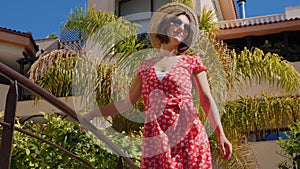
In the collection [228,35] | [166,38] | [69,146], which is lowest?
[69,146]

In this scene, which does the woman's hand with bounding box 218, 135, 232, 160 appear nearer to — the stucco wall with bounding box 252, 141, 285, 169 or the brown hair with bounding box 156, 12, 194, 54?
the brown hair with bounding box 156, 12, 194, 54

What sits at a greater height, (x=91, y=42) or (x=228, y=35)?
(x=228, y=35)

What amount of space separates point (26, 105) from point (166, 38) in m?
11.7

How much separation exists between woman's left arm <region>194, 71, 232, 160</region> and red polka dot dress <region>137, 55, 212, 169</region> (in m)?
0.10

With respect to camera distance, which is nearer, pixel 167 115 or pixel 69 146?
pixel 167 115

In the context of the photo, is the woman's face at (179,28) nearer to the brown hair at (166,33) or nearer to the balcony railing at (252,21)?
the brown hair at (166,33)

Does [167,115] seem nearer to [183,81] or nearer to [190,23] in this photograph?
[183,81]

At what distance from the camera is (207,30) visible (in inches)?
332

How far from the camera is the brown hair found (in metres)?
2.32

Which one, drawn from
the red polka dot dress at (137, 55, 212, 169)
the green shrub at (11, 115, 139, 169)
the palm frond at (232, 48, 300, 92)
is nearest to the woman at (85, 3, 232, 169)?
the red polka dot dress at (137, 55, 212, 169)

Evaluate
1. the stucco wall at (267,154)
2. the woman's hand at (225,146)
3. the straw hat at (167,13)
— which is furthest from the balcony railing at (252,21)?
the woman's hand at (225,146)

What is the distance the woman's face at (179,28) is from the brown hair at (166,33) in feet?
0.05

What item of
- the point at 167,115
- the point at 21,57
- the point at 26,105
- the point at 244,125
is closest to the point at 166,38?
the point at 167,115

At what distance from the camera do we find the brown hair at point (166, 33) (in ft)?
7.63
